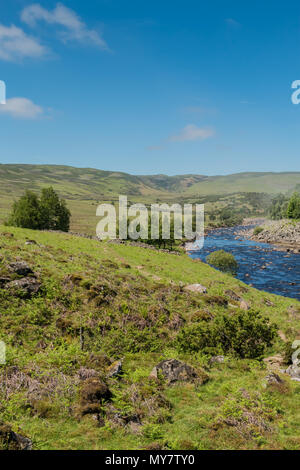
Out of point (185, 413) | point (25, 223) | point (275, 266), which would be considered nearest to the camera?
point (185, 413)

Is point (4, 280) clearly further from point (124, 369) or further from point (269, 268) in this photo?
point (269, 268)

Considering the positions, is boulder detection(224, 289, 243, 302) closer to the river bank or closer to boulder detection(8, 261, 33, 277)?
boulder detection(8, 261, 33, 277)

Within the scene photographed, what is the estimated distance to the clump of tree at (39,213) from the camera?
195ft

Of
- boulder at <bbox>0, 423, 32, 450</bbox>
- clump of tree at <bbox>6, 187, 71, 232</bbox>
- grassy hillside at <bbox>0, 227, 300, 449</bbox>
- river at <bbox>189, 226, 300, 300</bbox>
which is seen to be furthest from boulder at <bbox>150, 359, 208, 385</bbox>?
clump of tree at <bbox>6, 187, 71, 232</bbox>

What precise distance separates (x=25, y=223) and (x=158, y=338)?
4797cm

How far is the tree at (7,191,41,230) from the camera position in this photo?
194ft

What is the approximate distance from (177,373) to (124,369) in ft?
9.99

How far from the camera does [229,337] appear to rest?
20172mm

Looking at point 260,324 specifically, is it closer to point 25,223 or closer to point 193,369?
point 193,369

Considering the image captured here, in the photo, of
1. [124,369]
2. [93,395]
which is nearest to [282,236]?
[124,369]

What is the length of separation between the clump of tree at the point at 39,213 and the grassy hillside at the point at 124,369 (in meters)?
31.3

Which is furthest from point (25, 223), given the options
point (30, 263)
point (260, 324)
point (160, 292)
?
point (260, 324)

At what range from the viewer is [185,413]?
1251cm
